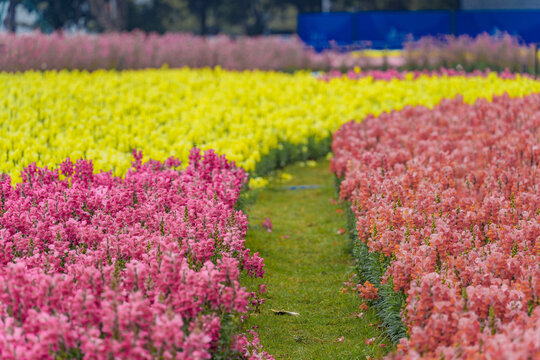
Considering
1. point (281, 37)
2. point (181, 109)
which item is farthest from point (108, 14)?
Answer: point (181, 109)

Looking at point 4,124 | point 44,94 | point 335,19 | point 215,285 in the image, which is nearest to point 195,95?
point 44,94

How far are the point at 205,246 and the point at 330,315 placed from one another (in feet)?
5.58

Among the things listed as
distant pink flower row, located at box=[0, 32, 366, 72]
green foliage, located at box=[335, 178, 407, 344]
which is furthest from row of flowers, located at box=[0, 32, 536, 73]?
green foliage, located at box=[335, 178, 407, 344]

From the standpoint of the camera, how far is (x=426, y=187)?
19.6 ft

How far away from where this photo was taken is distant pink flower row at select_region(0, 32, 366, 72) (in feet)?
55.0

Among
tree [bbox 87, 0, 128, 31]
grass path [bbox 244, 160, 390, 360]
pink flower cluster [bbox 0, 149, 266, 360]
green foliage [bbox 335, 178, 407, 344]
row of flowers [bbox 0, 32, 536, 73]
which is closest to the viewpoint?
pink flower cluster [bbox 0, 149, 266, 360]

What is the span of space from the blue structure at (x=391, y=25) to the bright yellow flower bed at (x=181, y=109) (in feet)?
55.3

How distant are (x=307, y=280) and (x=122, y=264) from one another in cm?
245

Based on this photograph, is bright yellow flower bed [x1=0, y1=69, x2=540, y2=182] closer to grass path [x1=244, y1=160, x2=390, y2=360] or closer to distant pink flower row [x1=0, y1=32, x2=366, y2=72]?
grass path [x1=244, y1=160, x2=390, y2=360]

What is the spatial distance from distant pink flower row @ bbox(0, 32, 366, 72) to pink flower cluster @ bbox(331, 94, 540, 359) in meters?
9.48

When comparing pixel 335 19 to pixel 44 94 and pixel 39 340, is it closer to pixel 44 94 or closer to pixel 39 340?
pixel 44 94

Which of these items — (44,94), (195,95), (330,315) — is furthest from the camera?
(195,95)

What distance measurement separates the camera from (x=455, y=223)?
5.23 metres

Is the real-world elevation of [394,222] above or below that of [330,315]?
above
